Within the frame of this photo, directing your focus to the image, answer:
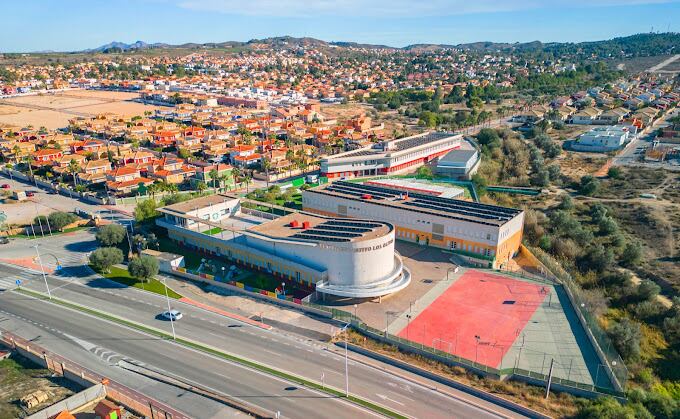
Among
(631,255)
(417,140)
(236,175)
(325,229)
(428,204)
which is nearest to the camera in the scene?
(325,229)

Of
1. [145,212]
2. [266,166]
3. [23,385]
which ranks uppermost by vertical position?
[266,166]

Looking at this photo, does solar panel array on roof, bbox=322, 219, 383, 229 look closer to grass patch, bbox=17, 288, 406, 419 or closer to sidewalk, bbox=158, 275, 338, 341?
sidewalk, bbox=158, 275, 338, 341

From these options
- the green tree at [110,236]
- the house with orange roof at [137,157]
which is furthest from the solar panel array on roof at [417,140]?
the green tree at [110,236]

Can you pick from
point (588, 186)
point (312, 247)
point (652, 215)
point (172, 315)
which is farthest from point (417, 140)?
point (172, 315)

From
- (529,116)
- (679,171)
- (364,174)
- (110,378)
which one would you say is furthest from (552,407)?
(529,116)

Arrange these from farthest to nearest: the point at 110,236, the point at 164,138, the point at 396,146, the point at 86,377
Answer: the point at 164,138 < the point at 396,146 < the point at 110,236 < the point at 86,377

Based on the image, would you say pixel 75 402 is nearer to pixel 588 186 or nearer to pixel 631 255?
pixel 631 255

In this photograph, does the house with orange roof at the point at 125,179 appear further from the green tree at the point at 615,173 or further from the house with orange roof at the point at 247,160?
the green tree at the point at 615,173
